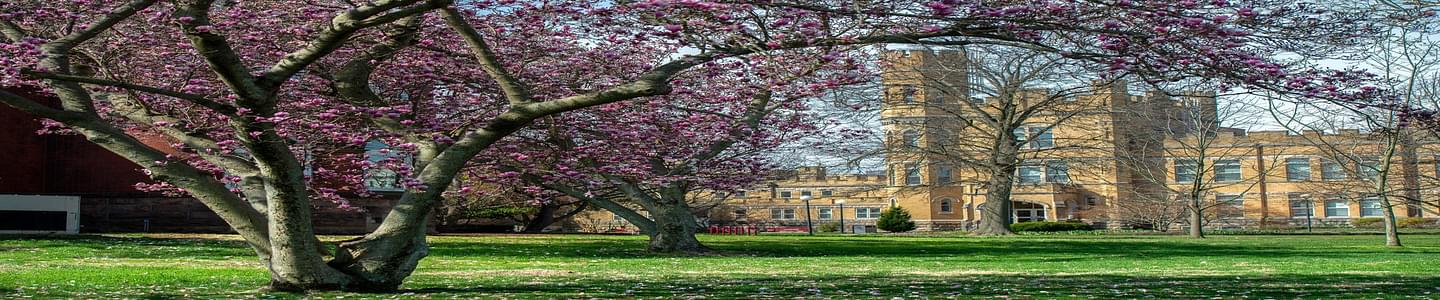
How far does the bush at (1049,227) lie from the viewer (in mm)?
53031

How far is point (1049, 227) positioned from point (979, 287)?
43623 millimetres

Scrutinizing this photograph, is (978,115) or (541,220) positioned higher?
(978,115)

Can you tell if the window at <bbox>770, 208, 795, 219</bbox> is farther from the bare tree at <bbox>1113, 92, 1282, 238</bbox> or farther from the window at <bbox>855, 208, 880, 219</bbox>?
the bare tree at <bbox>1113, 92, 1282, 238</bbox>

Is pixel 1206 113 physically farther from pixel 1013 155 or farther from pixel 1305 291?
pixel 1305 291

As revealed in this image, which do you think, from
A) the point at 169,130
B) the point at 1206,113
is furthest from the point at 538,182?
the point at 1206,113

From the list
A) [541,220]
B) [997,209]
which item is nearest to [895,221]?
[997,209]

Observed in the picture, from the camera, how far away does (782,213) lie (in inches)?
3098

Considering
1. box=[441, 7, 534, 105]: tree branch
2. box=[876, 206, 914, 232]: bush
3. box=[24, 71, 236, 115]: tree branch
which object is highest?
box=[441, 7, 534, 105]: tree branch

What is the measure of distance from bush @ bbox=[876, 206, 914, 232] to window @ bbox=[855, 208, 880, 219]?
14316mm

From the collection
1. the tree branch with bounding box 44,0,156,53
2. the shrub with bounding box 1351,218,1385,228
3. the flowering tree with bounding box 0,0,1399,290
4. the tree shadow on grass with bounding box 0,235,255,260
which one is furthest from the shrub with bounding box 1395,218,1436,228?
the tree branch with bounding box 44,0,156,53

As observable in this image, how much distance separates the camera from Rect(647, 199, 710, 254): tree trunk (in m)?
24.4

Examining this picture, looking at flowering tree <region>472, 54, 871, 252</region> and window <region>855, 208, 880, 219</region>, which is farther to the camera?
window <region>855, 208, 880, 219</region>

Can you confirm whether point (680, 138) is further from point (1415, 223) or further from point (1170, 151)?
point (1415, 223)

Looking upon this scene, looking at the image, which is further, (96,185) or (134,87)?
(96,185)
